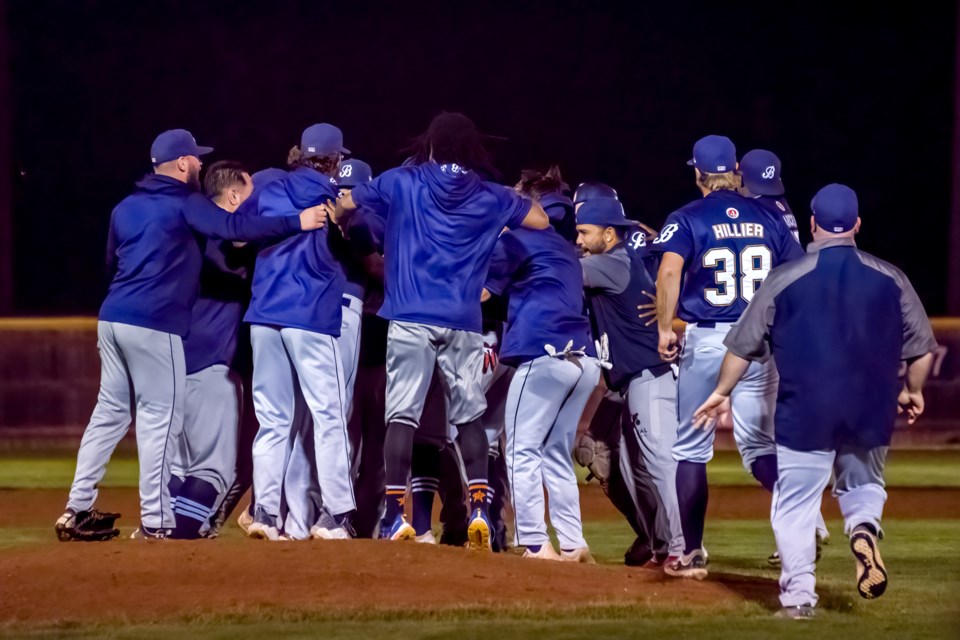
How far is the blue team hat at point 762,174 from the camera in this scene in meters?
7.93

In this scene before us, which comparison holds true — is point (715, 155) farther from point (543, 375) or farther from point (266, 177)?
point (266, 177)

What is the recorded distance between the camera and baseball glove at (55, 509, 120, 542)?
23.9ft

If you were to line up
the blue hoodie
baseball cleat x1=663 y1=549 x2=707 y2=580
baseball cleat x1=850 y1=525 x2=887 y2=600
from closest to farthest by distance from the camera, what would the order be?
baseball cleat x1=850 y1=525 x2=887 y2=600
baseball cleat x1=663 y1=549 x2=707 y2=580
the blue hoodie

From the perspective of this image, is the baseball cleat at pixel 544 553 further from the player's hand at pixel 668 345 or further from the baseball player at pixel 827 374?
the baseball player at pixel 827 374

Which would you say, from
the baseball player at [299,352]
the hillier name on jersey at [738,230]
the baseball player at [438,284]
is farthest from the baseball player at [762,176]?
the baseball player at [299,352]

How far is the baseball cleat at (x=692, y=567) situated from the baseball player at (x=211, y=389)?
2336 millimetres

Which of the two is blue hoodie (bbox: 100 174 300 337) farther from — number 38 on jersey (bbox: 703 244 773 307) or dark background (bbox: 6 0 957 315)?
dark background (bbox: 6 0 957 315)

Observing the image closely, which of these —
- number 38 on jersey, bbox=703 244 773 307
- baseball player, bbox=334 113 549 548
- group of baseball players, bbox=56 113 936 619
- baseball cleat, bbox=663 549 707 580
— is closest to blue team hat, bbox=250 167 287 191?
group of baseball players, bbox=56 113 936 619

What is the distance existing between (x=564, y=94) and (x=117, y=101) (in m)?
5.56

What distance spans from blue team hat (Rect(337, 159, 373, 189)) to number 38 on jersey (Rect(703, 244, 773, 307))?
185 centimetres

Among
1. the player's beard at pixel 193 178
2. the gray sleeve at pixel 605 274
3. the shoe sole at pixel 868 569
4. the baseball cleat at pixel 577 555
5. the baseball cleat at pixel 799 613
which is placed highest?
the player's beard at pixel 193 178

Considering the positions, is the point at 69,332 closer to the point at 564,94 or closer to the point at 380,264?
the point at 380,264

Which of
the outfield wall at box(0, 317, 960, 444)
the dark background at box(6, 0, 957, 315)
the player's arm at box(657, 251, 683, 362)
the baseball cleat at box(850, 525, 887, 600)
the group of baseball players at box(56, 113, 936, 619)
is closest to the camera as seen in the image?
the baseball cleat at box(850, 525, 887, 600)

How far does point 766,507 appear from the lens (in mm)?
10344
